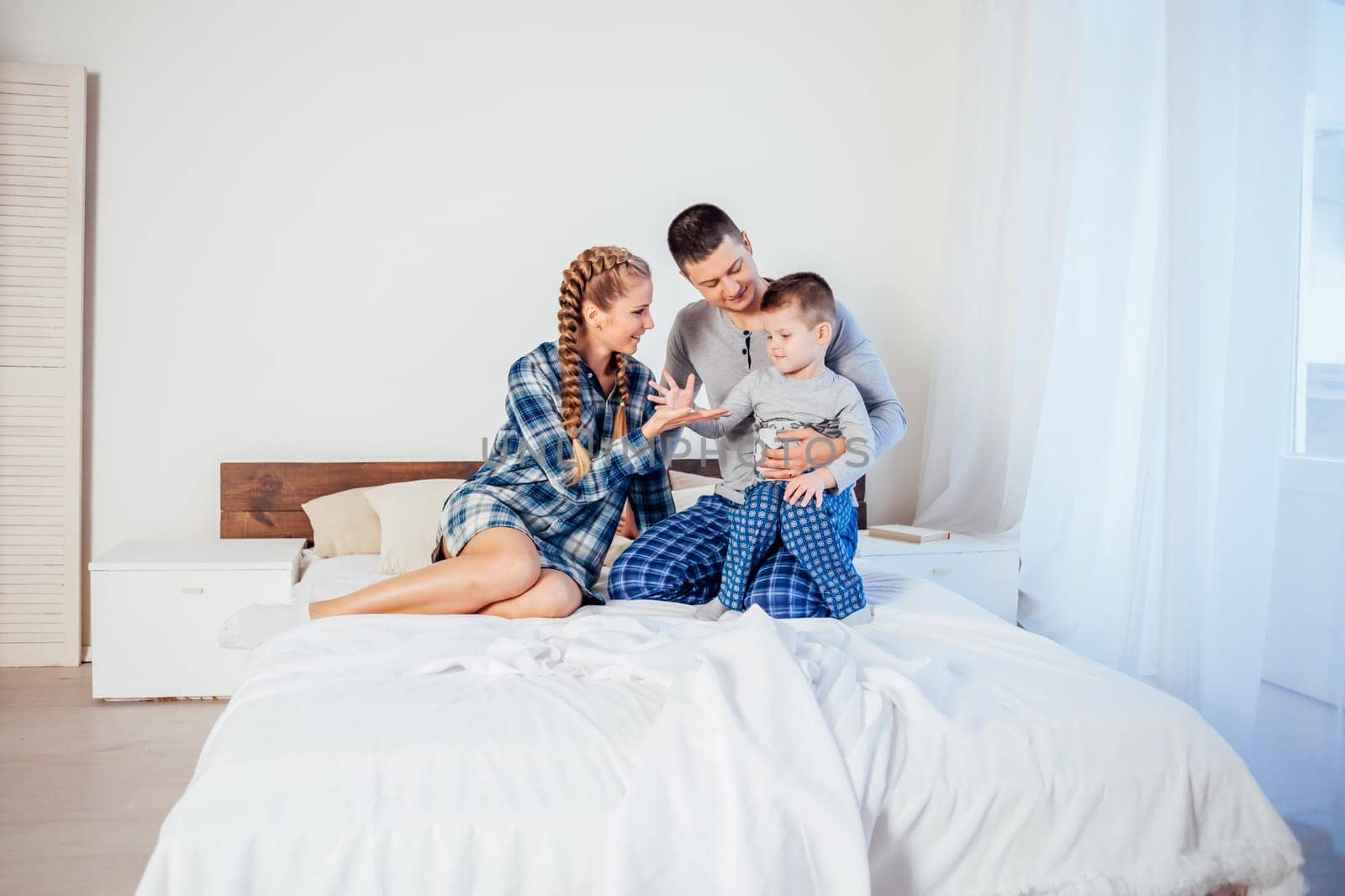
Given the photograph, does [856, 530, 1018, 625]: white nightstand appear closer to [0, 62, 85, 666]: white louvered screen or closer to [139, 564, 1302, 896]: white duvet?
[139, 564, 1302, 896]: white duvet

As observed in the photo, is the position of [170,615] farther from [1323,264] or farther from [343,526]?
[1323,264]

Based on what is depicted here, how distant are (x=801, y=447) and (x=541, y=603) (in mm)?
661

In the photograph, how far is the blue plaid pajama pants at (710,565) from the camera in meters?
1.97

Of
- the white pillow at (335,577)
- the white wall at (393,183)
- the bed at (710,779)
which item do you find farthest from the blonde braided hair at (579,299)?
the white wall at (393,183)

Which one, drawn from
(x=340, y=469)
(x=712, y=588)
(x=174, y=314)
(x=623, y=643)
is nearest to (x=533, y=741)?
(x=623, y=643)

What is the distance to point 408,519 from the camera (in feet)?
9.48

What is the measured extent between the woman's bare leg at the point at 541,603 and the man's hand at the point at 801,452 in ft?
1.67

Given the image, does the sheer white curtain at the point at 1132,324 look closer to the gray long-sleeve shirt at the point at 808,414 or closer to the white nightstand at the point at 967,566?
the white nightstand at the point at 967,566

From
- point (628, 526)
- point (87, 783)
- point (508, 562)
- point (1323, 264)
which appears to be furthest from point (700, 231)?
point (87, 783)

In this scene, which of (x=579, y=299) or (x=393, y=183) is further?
(x=393, y=183)

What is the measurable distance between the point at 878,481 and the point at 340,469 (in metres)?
2.01

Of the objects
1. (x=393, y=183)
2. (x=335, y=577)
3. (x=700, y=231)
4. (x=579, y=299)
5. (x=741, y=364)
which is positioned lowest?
(x=335, y=577)

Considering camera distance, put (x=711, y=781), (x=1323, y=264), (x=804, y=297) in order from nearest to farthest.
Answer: (x=711, y=781) < (x=1323, y=264) < (x=804, y=297)

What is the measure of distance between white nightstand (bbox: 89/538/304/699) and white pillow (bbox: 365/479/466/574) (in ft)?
0.95
